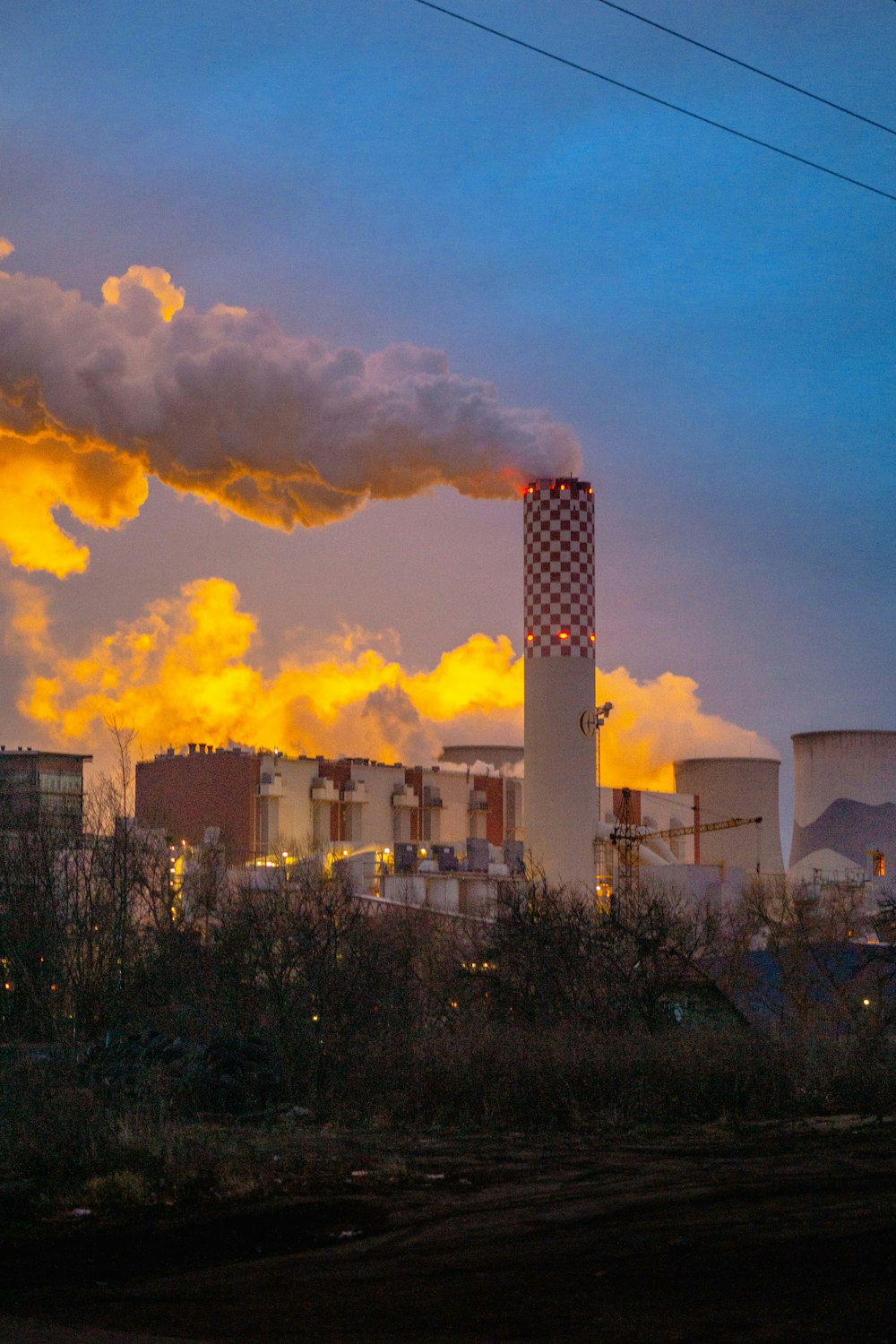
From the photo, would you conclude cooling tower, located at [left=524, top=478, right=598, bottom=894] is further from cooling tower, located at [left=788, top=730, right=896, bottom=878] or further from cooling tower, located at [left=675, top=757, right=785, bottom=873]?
cooling tower, located at [left=675, top=757, right=785, bottom=873]

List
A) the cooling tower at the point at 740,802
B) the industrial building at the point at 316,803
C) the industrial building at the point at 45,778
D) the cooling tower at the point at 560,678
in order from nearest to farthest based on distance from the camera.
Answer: the cooling tower at the point at 560,678 → the industrial building at the point at 45,778 → the industrial building at the point at 316,803 → the cooling tower at the point at 740,802

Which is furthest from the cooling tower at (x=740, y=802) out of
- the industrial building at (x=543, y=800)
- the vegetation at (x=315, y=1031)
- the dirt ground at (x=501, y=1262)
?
the dirt ground at (x=501, y=1262)

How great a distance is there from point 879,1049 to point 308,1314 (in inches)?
342

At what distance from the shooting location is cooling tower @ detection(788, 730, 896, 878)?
4394 centimetres

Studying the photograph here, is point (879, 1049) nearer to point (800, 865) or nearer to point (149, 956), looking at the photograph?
point (149, 956)

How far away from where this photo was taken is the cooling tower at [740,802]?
4922 cm

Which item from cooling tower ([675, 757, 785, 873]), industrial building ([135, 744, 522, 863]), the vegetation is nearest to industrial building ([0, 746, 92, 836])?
industrial building ([135, 744, 522, 863])

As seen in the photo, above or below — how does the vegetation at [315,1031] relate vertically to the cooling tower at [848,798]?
below

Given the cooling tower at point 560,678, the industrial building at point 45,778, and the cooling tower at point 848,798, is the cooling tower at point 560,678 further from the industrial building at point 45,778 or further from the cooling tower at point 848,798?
the cooling tower at point 848,798

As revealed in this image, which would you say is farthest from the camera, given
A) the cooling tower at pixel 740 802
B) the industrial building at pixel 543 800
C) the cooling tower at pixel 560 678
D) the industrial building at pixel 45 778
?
the cooling tower at pixel 740 802

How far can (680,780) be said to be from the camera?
50281mm

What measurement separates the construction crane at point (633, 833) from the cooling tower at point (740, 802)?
37 centimetres

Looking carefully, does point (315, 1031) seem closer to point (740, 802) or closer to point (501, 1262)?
point (501, 1262)

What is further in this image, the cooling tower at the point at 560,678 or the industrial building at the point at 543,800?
the industrial building at the point at 543,800
